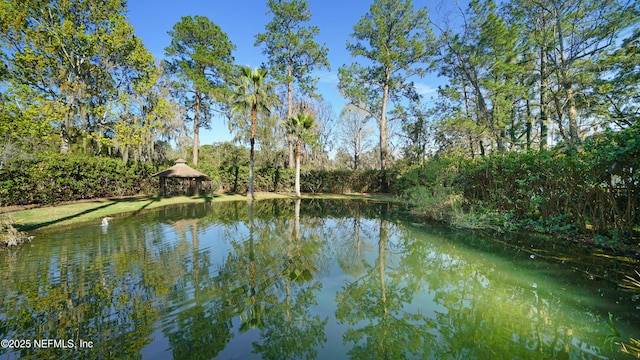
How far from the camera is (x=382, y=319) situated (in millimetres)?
3246

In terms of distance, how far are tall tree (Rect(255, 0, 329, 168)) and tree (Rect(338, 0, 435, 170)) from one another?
129 inches

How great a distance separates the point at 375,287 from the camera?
13.8ft

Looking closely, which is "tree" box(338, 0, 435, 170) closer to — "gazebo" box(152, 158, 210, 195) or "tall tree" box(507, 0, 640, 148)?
"tall tree" box(507, 0, 640, 148)

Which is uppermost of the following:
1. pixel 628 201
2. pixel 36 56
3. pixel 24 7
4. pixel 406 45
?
pixel 406 45

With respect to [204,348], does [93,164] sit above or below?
above

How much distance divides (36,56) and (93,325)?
18168mm

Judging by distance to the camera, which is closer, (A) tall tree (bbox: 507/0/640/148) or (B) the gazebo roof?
(A) tall tree (bbox: 507/0/640/148)

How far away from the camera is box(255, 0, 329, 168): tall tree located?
24.6m

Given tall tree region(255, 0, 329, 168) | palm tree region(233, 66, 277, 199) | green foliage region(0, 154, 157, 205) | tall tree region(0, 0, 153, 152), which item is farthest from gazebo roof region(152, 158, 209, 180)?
tall tree region(255, 0, 329, 168)

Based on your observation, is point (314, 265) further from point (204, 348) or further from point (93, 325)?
point (93, 325)

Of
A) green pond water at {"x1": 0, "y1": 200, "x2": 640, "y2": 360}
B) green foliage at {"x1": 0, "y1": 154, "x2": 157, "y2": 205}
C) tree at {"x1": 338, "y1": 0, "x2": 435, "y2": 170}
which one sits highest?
tree at {"x1": 338, "y1": 0, "x2": 435, "y2": 170}

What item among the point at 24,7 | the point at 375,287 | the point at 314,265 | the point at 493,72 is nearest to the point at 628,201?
the point at 375,287

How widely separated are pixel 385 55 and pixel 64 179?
23.7m

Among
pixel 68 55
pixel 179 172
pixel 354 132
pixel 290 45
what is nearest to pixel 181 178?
pixel 179 172
